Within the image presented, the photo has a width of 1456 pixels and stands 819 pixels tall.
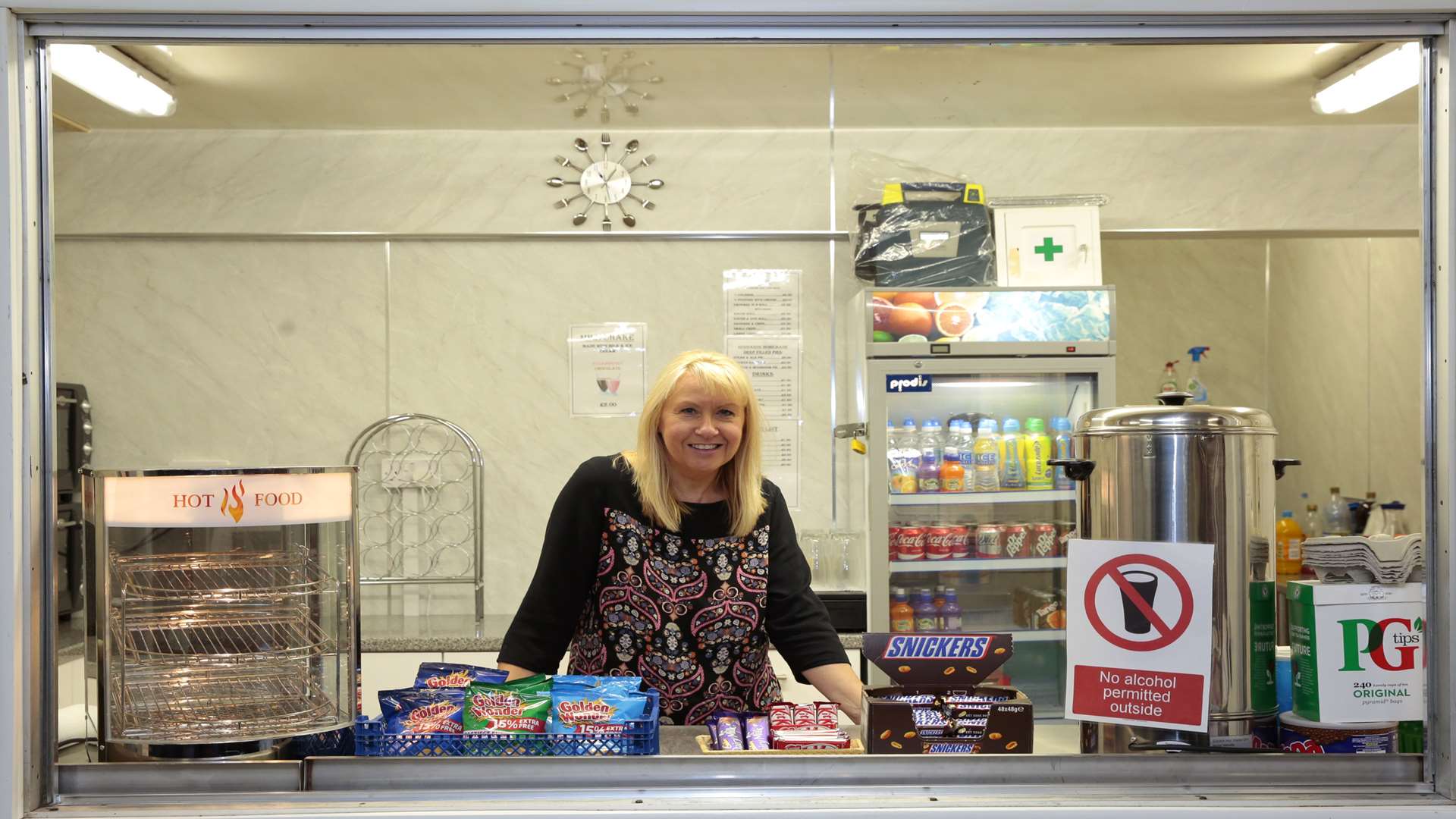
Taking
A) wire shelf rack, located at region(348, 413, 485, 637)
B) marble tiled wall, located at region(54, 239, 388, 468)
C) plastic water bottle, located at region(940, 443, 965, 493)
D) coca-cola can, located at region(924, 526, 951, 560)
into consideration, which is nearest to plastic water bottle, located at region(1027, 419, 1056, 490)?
plastic water bottle, located at region(940, 443, 965, 493)

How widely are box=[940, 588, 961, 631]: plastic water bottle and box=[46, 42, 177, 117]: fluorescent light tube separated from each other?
3.23 meters

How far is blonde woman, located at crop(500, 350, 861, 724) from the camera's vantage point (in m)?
2.22

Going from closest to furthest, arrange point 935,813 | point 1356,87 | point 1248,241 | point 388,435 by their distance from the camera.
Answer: point 935,813 < point 1356,87 < point 388,435 < point 1248,241

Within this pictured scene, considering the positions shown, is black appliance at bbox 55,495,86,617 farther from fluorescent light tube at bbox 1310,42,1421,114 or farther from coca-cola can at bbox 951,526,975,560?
fluorescent light tube at bbox 1310,42,1421,114

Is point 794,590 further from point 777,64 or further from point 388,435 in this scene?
point 388,435

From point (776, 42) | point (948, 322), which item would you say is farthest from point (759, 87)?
point (776, 42)

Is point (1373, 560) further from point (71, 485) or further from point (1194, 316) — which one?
point (1194, 316)

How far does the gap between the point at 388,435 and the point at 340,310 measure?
1.69ft

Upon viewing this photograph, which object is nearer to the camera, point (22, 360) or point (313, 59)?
point (22, 360)

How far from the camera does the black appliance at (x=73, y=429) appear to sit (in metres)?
4.13

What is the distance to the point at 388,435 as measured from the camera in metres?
4.40

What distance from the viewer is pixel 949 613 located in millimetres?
4199

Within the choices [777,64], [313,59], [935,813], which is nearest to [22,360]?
[935,813]

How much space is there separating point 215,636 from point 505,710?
40cm
